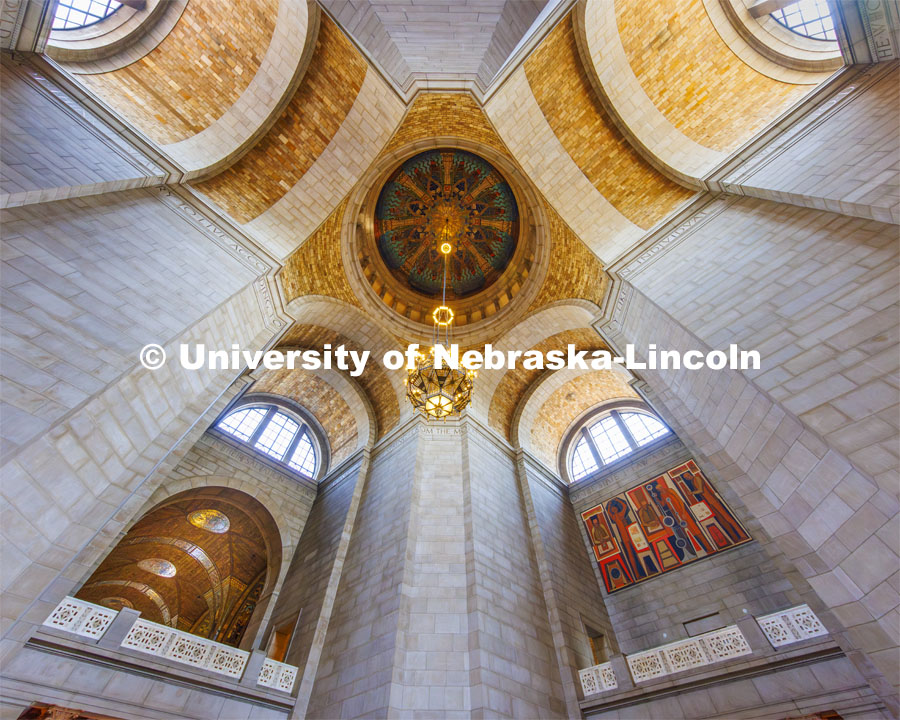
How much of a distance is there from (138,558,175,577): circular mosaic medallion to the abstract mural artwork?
12.1m

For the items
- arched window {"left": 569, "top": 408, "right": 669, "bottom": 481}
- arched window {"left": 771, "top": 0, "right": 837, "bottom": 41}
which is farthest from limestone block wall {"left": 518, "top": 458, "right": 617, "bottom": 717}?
arched window {"left": 771, "top": 0, "right": 837, "bottom": 41}

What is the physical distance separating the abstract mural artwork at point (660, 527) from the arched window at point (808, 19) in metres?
8.71

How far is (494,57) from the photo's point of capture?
199 inches

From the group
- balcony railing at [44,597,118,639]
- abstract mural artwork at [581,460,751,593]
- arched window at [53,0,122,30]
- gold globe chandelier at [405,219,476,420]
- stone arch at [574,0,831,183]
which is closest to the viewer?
balcony railing at [44,597,118,639]

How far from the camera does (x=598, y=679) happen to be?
21.2 feet

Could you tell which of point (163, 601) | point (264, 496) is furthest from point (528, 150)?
point (163, 601)

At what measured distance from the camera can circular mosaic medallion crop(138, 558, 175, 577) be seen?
38.4 ft

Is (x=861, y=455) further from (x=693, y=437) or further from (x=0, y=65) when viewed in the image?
(x=0, y=65)

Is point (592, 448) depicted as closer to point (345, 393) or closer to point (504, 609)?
point (504, 609)

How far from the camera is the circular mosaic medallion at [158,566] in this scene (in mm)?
11716

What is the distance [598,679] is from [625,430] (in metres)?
6.88

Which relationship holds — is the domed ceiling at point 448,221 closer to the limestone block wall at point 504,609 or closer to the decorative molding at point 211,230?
the decorative molding at point 211,230

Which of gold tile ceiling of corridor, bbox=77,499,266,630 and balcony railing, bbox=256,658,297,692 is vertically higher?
gold tile ceiling of corridor, bbox=77,499,266,630

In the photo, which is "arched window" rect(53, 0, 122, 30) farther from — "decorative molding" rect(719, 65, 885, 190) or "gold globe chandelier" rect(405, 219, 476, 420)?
"decorative molding" rect(719, 65, 885, 190)
